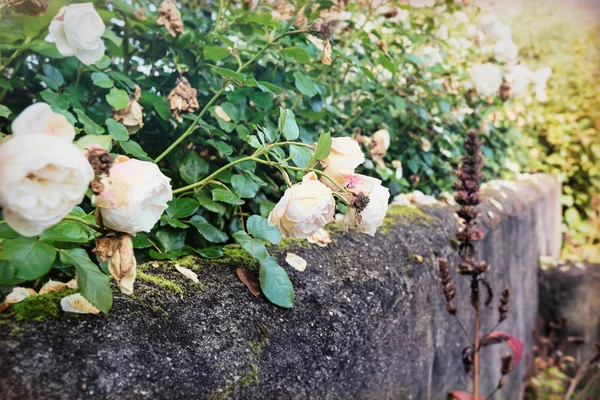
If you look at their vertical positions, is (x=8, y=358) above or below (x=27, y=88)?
above

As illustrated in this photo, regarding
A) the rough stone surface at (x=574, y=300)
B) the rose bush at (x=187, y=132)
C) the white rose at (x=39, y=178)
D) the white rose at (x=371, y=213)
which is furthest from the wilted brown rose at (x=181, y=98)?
the rough stone surface at (x=574, y=300)

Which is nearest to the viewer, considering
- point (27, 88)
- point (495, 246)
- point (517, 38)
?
point (27, 88)

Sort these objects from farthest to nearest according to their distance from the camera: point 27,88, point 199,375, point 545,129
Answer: point 545,129
point 27,88
point 199,375

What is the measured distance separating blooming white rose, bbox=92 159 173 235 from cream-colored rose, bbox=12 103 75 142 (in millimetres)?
68

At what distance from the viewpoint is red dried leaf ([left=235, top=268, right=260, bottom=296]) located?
3.00 ft

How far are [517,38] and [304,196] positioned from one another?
24.5 ft

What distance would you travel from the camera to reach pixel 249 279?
36.8 inches

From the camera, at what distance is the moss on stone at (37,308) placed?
64cm

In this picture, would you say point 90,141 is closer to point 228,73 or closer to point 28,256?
point 28,256

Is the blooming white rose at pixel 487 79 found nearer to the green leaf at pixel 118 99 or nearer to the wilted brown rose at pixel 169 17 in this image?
the wilted brown rose at pixel 169 17

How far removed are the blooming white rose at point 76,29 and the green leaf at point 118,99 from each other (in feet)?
0.53

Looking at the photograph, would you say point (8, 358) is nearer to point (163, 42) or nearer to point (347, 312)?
point (347, 312)

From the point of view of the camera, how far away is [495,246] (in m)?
2.54

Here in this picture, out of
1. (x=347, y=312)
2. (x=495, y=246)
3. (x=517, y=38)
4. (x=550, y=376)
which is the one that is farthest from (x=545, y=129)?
(x=347, y=312)
